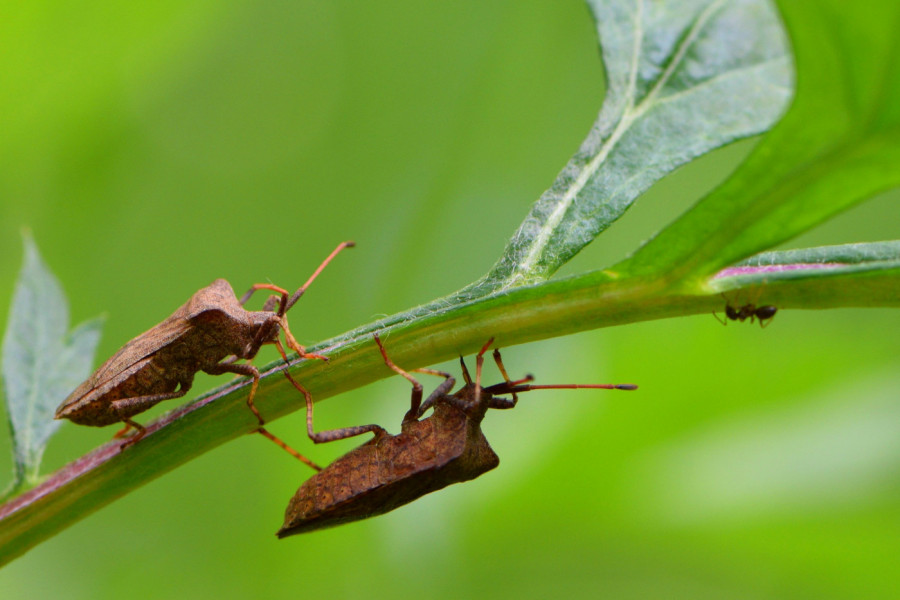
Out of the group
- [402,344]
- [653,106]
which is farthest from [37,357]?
[653,106]

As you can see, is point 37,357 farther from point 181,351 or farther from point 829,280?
point 829,280

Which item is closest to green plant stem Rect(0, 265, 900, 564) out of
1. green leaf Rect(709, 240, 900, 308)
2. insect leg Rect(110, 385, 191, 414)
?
green leaf Rect(709, 240, 900, 308)

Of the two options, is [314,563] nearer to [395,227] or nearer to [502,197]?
[395,227]

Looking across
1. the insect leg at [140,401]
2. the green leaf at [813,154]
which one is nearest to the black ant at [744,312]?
the green leaf at [813,154]

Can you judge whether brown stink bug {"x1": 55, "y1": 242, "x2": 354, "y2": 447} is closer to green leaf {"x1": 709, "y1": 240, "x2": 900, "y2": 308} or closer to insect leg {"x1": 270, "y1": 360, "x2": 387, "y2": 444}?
insect leg {"x1": 270, "y1": 360, "x2": 387, "y2": 444}

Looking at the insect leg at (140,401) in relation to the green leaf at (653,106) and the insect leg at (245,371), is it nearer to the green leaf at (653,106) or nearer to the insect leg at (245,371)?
the insect leg at (245,371)

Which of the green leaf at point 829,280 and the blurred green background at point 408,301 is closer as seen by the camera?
the green leaf at point 829,280
